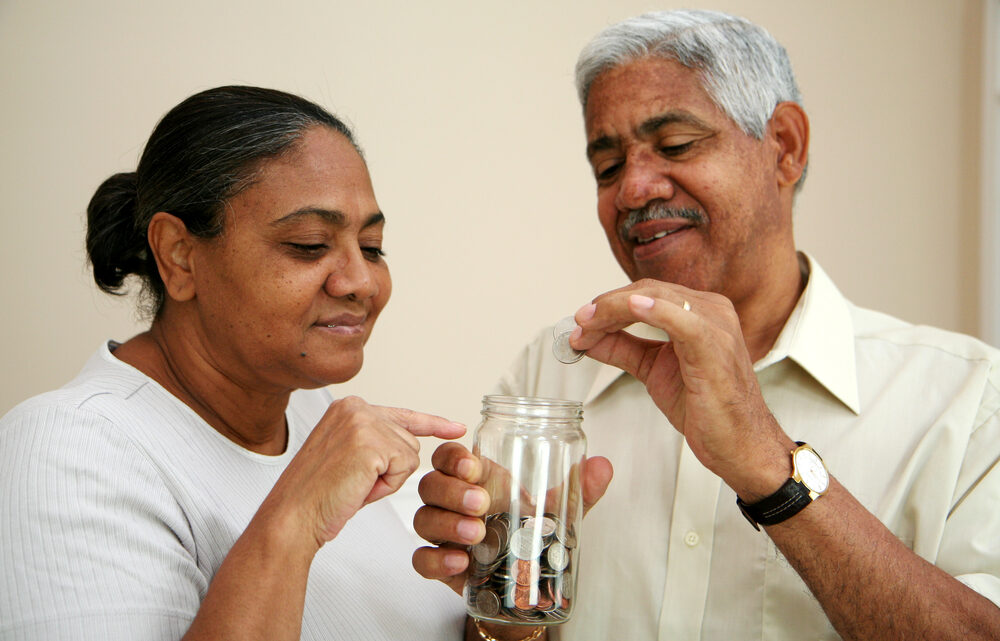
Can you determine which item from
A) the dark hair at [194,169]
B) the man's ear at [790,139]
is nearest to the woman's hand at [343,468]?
the dark hair at [194,169]

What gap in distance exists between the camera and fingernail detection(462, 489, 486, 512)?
43.6 inches

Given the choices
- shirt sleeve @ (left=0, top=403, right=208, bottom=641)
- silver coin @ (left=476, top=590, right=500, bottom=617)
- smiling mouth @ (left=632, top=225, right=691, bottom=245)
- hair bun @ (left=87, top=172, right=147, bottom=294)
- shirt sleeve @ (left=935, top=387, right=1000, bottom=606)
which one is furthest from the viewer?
smiling mouth @ (left=632, top=225, right=691, bottom=245)

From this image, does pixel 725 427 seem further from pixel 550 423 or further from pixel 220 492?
pixel 220 492

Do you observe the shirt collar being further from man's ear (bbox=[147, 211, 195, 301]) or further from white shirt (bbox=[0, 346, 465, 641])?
man's ear (bbox=[147, 211, 195, 301])

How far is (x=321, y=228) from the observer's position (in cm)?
133

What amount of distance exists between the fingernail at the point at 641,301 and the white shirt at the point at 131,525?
69 centimetres

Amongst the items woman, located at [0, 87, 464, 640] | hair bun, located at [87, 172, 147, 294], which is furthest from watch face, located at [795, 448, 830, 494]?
hair bun, located at [87, 172, 147, 294]

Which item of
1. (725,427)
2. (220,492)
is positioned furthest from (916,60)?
(220,492)

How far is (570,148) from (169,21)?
1.39m

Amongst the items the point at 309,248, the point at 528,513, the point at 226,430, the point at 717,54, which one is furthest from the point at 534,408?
the point at 717,54

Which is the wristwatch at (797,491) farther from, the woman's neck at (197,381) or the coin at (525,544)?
the woman's neck at (197,381)

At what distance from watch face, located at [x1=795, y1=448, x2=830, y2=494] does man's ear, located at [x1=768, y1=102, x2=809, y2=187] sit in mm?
726

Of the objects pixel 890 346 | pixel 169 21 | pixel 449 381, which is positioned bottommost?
pixel 449 381

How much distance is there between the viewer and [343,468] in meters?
1.05
